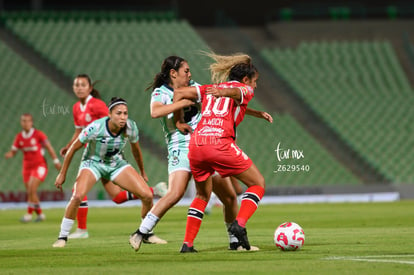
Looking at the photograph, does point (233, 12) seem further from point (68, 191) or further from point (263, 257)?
point (263, 257)

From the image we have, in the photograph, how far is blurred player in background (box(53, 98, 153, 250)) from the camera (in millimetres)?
10859

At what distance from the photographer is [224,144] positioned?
8.59 metres

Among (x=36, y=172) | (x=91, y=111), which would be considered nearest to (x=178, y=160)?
(x=91, y=111)

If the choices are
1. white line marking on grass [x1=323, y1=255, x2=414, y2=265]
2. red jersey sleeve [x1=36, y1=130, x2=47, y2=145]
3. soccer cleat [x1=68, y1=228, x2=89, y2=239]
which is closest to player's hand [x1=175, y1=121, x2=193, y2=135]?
white line marking on grass [x1=323, y1=255, x2=414, y2=265]

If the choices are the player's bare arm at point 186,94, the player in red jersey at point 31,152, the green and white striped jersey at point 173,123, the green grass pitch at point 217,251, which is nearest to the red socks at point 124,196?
the green grass pitch at point 217,251

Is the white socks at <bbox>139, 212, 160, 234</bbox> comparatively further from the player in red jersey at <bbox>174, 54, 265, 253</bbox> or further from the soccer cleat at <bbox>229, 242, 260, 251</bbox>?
the soccer cleat at <bbox>229, 242, 260, 251</bbox>

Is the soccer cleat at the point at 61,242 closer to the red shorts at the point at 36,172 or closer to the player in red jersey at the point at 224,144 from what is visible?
the player in red jersey at the point at 224,144

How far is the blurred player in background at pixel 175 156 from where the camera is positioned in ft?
29.1

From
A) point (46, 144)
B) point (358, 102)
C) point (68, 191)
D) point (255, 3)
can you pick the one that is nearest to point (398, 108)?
point (358, 102)

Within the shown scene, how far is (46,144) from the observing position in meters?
17.6

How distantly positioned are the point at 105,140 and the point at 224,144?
9.50ft

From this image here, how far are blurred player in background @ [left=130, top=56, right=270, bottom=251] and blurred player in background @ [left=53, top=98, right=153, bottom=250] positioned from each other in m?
1.47

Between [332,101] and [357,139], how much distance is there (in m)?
2.01

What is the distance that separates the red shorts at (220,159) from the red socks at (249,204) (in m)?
0.26
